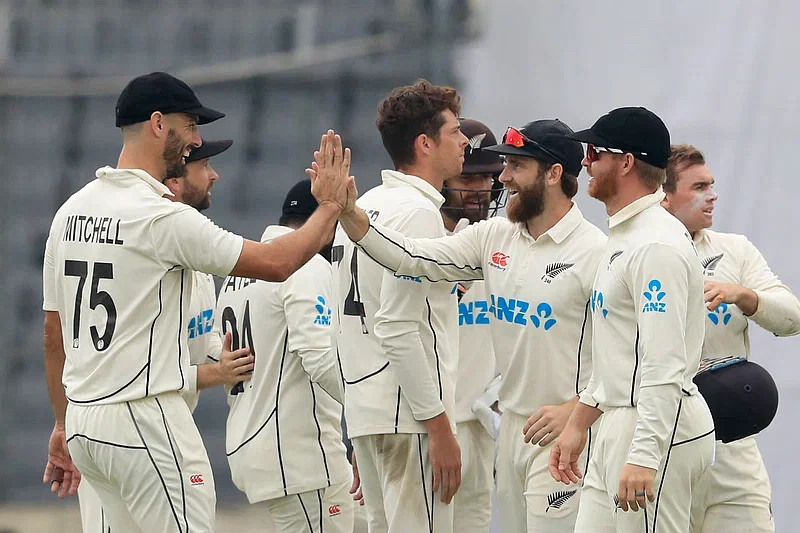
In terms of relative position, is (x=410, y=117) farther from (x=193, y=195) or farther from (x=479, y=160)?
(x=193, y=195)

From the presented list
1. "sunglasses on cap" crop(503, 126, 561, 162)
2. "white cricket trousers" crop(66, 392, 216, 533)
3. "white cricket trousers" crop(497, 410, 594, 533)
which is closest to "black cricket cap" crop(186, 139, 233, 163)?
"sunglasses on cap" crop(503, 126, 561, 162)

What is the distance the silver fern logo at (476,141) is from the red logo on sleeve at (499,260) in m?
0.69

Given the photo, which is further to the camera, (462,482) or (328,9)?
(328,9)

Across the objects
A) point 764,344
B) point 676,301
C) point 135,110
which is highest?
point 135,110

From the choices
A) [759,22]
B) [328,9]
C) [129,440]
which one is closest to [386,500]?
[129,440]

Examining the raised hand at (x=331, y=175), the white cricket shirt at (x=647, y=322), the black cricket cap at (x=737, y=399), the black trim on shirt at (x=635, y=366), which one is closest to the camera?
the white cricket shirt at (x=647, y=322)

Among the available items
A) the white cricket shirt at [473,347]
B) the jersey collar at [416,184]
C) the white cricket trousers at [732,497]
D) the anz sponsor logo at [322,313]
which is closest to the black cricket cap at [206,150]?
the anz sponsor logo at [322,313]

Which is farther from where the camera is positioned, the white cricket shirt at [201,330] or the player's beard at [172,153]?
the white cricket shirt at [201,330]

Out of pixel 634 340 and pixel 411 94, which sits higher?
pixel 411 94

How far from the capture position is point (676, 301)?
8.69 ft

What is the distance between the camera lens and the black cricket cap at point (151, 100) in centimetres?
299

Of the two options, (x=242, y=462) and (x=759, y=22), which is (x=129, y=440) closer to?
(x=242, y=462)

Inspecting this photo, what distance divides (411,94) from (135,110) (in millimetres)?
883

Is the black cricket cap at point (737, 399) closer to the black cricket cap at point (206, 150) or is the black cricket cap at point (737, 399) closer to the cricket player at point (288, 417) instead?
the cricket player at point (288, 417)
